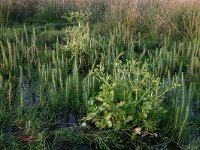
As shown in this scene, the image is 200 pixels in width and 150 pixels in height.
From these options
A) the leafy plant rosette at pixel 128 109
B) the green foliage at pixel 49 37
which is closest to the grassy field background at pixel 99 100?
the leafy plant rosette at pixel 128 109

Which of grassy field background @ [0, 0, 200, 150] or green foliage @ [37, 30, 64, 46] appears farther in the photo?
green foliage @ [37, 30, 64, 46]

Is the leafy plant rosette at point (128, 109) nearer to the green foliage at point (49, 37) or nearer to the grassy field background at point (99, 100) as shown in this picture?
the grassy field background at point (99, 100)

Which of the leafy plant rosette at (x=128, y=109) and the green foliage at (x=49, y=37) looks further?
the green foliage at (x=49, y=37)

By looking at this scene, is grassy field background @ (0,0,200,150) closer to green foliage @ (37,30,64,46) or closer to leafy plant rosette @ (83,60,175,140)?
leafy plant rosette @ (83,60,175,140)

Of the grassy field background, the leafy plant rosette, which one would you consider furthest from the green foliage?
the leafy plant rosette

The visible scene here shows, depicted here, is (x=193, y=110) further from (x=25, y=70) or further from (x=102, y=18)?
(x=102, y=18)

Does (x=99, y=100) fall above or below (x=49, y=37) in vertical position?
below

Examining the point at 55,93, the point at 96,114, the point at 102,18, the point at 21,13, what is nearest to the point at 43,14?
the point at 21,13

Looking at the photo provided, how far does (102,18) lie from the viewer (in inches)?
320

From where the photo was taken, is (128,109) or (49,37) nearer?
(128,109)

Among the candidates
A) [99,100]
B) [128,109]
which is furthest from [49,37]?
[128,109]

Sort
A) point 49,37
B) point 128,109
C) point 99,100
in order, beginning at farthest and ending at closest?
point 49,37
point 99,100
point 128,109

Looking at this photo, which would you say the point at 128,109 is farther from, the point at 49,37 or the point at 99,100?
the point at 49,37

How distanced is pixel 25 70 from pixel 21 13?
3.64 m
